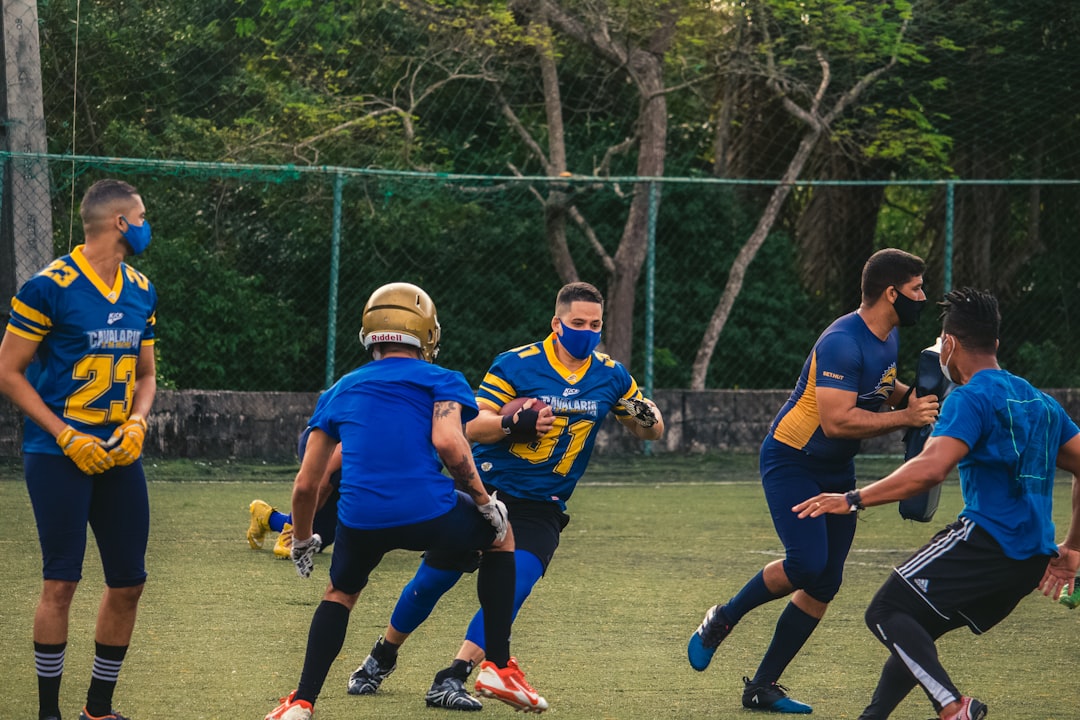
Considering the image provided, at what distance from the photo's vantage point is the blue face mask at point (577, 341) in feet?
21.2

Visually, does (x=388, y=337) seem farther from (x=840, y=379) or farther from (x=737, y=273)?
(x=737, y=273)

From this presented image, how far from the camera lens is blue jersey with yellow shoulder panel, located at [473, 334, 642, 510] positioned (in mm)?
6246

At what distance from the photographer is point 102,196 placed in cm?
537

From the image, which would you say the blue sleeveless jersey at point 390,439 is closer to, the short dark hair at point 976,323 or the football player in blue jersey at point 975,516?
the football player in blue jersey at point 975,516

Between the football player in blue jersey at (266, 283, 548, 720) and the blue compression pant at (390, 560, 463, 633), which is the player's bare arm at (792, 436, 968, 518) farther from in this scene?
the blue compression pant at (390, 560, 463, 633)

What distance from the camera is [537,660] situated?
659 centimetres

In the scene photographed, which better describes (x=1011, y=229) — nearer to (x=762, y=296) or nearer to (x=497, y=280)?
(x=762, y=296)

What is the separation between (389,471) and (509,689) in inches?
36.2

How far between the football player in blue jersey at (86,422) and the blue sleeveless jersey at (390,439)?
2.36 ft

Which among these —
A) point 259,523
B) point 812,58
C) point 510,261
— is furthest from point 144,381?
point 812,58

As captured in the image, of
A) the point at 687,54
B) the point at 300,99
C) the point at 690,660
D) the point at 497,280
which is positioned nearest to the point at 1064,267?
the point at 687,54

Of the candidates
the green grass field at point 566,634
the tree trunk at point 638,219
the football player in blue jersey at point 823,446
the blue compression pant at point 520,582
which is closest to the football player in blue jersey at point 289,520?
the green grass field at point 566,634

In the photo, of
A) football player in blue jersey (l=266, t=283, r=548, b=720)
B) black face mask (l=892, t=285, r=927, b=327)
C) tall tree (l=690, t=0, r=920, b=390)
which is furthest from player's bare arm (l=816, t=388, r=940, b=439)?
tall tree (l=690, t=0, r=920, b=390)

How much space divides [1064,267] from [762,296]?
15.5 feet
